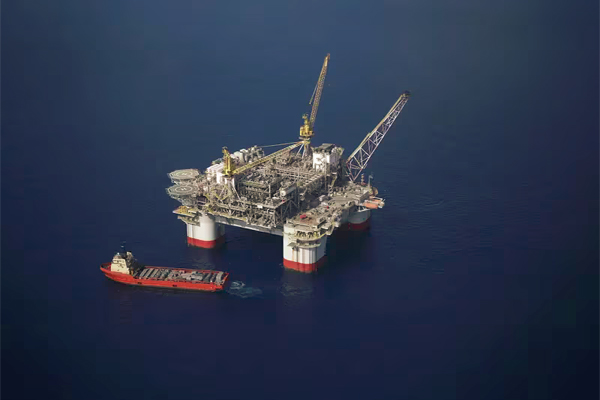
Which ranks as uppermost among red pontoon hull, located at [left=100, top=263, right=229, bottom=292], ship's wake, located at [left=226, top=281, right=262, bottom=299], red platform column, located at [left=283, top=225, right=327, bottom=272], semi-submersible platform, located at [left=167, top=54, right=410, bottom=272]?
semi-submersible platform, located at [left=167, top=54, right=410, bottom=272]

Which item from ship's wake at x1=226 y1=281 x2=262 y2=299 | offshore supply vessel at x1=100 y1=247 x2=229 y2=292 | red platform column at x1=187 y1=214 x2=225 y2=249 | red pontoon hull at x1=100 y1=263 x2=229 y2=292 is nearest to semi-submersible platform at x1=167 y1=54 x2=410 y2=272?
red platform column at x1=187 y1=214 x2=225 y2=249

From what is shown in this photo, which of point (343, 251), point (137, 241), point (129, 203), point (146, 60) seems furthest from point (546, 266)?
point (146, 60)

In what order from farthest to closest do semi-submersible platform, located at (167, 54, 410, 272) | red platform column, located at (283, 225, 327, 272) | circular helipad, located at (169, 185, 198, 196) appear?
circular helipad, located at (169, 185, 198, 196)
semi-submersible platform, located at (167, 54, 410, 272)
red platform column, located at (283, 225, 327, 272)

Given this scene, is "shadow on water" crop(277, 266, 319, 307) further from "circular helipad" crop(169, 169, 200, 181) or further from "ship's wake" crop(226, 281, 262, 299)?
"circular helipad" crop(169, 169, 200, 181)

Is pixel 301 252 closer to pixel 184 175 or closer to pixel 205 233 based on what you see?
pixel 205 233

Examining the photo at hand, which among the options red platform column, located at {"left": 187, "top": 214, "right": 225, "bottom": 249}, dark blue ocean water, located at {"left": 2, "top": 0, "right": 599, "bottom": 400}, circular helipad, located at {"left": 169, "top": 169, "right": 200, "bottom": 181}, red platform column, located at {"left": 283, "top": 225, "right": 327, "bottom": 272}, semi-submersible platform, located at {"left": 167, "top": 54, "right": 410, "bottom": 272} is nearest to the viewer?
dark blue ocean water, located at {"left": 2, "top": 0, "right": 599, "bottom": 400}

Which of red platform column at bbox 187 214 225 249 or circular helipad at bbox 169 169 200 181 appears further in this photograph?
circular helipad at bbox 169 169 200 181

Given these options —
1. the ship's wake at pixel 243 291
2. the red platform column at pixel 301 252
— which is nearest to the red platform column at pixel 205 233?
the ship's wake at pixel 243 291
